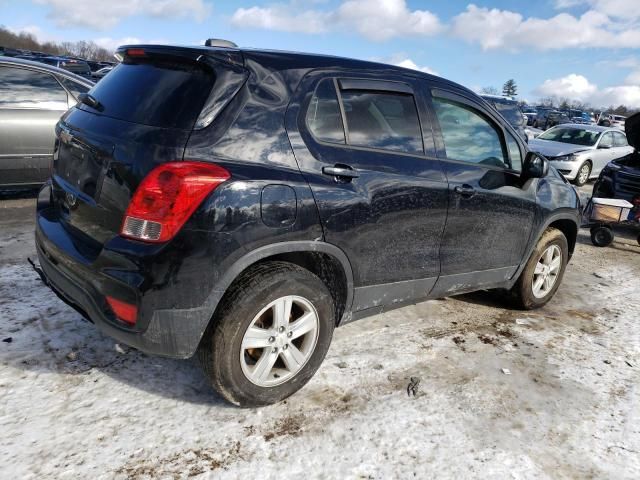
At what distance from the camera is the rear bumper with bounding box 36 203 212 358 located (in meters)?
2.29

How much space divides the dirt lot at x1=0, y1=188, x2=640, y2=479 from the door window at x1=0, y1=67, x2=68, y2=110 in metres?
2.61

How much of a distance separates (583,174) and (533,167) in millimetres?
10538

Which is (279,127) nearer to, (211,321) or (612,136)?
(211,321)

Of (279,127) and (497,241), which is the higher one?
(279,127)

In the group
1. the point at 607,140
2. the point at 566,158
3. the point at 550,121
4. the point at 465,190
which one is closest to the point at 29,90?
the point at 465,190

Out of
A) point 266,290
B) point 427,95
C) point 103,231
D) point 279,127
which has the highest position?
point 427,95

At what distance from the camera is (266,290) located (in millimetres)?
2486

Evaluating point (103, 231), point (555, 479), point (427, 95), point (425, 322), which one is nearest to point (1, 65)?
point (103, 231)

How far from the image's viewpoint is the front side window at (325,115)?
2.69 metres

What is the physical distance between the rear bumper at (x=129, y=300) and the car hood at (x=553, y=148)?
12066 mm

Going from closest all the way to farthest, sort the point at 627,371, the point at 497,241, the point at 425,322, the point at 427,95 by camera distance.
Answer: the point at 427,95
the point at 627,371
the point at 497,241
the point at 425,322

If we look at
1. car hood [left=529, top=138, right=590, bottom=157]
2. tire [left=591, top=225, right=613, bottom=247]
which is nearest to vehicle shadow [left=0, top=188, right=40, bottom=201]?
tire [left=591, top=225, right=613, bottom=247]

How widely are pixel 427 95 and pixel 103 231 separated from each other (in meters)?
2.13

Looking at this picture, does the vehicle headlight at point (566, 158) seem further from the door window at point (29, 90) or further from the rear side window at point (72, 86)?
the door window at point (29, 90)
